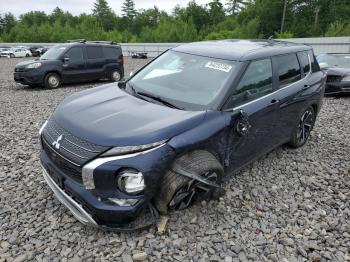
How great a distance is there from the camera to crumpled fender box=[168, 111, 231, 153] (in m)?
2.91

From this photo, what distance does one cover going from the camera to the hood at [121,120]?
2.81m

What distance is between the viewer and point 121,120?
306 centimetres

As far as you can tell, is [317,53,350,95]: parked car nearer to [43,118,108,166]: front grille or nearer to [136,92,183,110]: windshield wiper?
[136,92,183,110]: windshield wiper

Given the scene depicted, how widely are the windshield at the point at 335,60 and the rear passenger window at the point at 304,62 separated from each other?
19.8ft

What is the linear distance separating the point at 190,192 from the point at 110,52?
1091 cm

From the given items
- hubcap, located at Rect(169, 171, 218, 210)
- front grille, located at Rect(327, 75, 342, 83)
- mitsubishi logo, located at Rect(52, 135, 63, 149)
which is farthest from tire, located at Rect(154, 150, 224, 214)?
front grille, located at Rect(327, 75, 342, 83)

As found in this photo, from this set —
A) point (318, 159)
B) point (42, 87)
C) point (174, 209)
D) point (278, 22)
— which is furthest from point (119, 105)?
point (278, 22)

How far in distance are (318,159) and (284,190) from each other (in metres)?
1.33

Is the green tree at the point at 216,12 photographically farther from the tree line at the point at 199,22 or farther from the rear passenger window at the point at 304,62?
the rear passenger window at the point at 304,62

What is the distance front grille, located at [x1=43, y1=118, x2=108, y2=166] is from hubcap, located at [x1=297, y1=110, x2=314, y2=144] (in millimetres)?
3628

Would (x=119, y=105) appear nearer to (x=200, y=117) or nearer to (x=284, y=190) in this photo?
(x=200, y=117)

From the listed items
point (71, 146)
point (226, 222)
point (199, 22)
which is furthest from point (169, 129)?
point (199, 22)

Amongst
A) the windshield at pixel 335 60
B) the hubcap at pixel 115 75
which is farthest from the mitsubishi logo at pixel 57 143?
the hubcap at pixel 115 75

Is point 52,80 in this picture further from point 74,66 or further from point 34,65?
point 74,66
